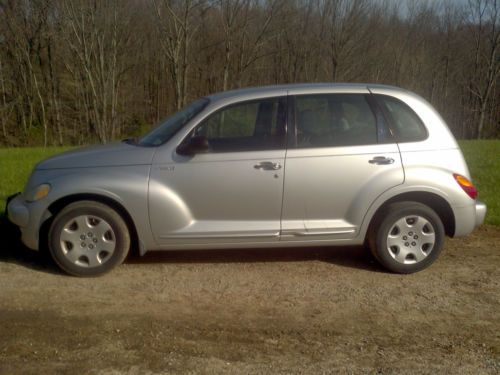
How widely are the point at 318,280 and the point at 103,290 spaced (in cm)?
197

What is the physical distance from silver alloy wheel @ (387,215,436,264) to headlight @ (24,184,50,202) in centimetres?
330

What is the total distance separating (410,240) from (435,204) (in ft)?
1.52

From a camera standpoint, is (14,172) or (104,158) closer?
(104,158)

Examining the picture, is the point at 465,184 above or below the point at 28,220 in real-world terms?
above

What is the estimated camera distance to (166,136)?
516cm

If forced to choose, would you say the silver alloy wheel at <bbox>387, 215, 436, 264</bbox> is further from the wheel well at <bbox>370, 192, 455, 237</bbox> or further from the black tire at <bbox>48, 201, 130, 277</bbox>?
the black tire at <bbox>48, 201, 130, 277</bbox>

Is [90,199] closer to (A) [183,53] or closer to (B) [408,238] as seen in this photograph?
(B) [408,238]

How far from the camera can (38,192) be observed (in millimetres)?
4875

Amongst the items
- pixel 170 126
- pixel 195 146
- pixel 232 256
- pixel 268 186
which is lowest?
pixel 232 256

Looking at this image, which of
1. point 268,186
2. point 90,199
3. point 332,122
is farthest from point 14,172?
point 332,122

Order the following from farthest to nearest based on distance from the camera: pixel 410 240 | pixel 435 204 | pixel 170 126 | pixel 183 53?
1. pixel 183 53
2. pixel 170 126
3. pixel 435 204
4. pixel 410 240

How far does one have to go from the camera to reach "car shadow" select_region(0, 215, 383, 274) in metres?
5.35

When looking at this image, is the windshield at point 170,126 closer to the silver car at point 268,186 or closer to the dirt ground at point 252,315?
the silver car at point 268,186

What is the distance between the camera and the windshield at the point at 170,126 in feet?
16.8
